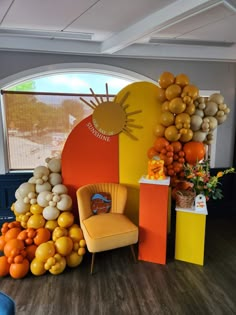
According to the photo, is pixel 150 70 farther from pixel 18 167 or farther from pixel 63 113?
pixel 18 167

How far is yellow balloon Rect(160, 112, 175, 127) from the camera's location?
255cm

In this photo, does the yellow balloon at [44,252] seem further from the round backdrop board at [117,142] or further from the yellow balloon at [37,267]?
the round backdrop board at [117,142]

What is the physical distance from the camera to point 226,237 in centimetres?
318

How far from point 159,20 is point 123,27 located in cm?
54

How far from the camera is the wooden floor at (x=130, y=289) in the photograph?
1.95 m

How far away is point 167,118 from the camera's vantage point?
2557 millimetres

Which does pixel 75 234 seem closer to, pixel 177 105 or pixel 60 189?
pixel 60 189

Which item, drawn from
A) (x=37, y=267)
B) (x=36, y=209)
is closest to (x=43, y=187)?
(x=36, y=209)

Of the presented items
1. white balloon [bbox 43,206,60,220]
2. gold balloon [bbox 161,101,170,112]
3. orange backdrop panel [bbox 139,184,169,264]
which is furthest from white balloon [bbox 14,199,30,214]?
gold balloon [bbox 161,101,170,112]

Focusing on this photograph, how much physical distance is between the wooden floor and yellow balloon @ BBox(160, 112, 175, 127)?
5.18 feet

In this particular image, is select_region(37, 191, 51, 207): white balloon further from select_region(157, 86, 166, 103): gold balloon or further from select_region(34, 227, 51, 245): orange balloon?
select_region(157, 86, 166, 103): gold balloon

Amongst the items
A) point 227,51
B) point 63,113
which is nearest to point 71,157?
point 63,113

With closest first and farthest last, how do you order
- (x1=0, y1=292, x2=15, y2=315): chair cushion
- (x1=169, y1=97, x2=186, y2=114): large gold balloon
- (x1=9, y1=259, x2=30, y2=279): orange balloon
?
1. (x1=0, y1=292, x2=15, y2=315): chair cushion
2. (x1=9, y1=259, x2=30, y2=279): orange balloon
3. (x1=169, y1=97, x2=186, y2=114): large gold balloon

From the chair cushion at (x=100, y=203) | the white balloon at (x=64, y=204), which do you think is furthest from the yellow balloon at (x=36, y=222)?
the chair cushion at (x=100, y=203)
